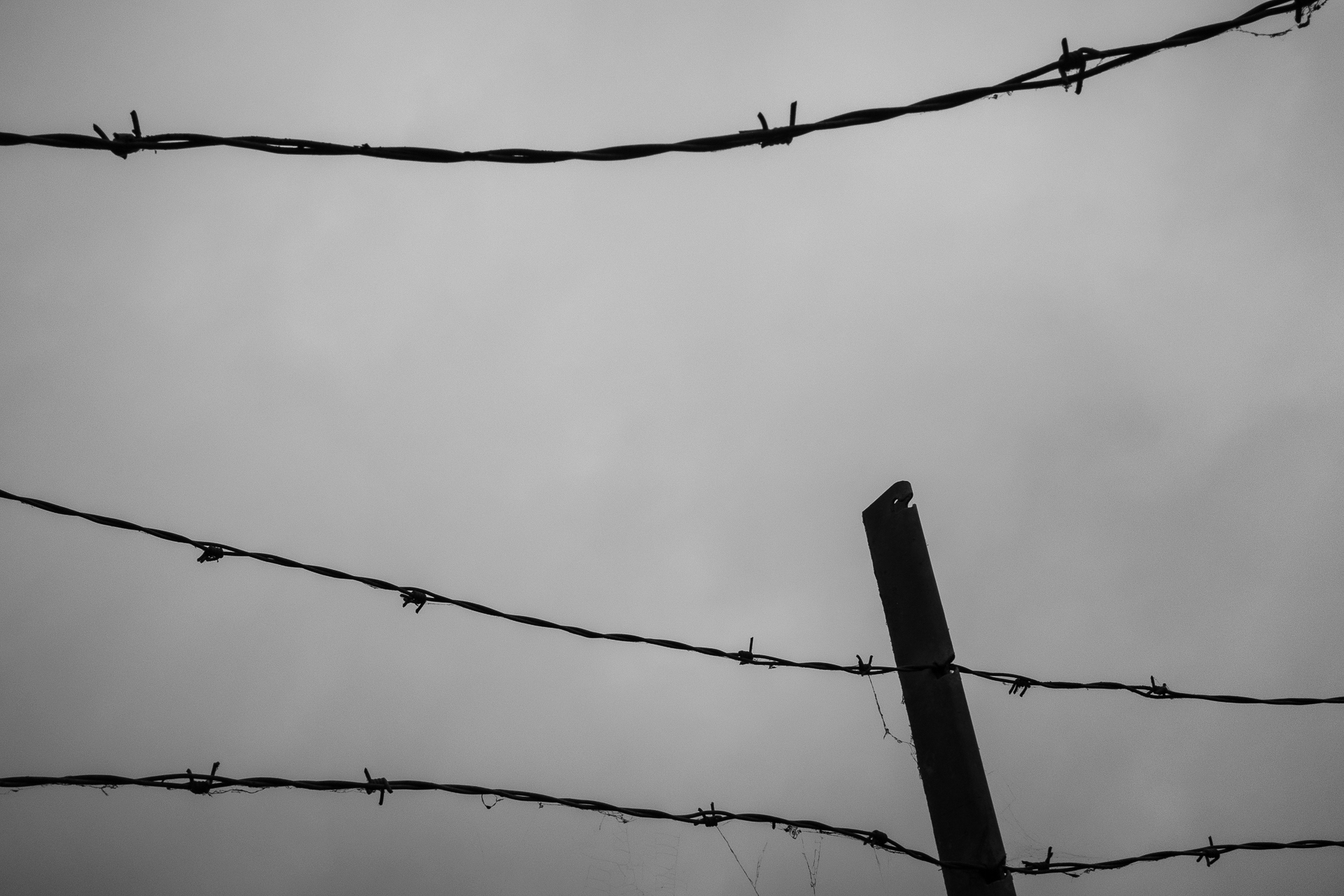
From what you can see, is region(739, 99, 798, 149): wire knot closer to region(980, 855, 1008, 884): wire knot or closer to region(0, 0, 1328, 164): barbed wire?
region(0, 0, 1328, 164): barbed wire

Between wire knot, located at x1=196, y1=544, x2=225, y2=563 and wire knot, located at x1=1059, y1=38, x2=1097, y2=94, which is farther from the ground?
wire knot, located at x1=1059, y1=38, x2=1097, y2=94

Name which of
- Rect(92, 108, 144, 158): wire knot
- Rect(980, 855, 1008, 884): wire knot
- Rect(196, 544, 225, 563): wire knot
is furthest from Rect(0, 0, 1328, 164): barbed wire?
Rect(980, 855, 1008, 884): wire knot

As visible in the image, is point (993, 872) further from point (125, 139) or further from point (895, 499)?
point (125, 139)

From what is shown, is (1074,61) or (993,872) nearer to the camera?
(1074,61)

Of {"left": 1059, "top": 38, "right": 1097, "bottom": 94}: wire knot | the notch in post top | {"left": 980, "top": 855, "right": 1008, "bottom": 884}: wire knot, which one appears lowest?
{"left": 980, "top": 855, "right": 1008, "bottom": 884}: wire knot

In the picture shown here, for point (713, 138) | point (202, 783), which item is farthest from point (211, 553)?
point (713, 138)

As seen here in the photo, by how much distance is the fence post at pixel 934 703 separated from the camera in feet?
9.21

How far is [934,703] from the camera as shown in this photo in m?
2.97

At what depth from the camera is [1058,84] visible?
2061mm

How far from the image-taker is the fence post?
9.21ft

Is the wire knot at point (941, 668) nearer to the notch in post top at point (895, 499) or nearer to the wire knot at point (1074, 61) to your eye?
the notch in post top at point (895, 499)

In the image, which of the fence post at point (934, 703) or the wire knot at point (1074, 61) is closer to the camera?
the wire knot at point (1074, 61)

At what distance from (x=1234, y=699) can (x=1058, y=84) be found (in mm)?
2903

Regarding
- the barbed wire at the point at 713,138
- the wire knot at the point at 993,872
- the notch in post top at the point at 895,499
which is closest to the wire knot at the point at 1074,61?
the barbed wire at the point at 713,138
